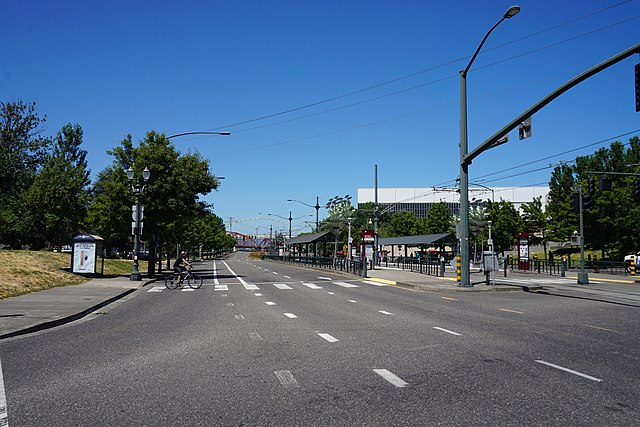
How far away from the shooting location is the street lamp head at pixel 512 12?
1949 cm

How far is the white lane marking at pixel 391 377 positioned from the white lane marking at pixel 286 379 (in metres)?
1.15

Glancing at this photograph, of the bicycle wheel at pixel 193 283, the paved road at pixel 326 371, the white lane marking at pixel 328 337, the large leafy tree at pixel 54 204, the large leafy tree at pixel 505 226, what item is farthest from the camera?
the large leafy tree at pixel 505 226

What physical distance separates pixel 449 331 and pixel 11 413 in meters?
8.43

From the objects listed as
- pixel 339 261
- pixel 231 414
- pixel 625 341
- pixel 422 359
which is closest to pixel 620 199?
pixel 339 261

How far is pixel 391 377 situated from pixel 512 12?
16.6 meters

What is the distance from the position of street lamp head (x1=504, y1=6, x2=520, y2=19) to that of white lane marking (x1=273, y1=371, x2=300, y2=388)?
16.6 metres

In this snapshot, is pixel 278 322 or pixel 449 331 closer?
pixel 449 331

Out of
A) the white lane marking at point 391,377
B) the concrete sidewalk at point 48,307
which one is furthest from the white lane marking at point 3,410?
the concrete sidewalk at point 48,307

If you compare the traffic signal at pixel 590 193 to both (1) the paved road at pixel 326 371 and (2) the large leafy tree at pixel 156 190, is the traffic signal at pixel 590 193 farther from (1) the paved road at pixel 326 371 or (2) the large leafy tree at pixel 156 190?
(2) the large leafy tree at pixel 156 190

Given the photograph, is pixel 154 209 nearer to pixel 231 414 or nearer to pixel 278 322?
pixel 278 322

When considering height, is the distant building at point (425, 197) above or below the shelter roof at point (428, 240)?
above

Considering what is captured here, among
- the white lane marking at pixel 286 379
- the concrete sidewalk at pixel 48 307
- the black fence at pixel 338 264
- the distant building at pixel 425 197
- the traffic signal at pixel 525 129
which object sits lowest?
the white lane marking at pixel 286 379

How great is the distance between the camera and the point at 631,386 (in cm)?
682

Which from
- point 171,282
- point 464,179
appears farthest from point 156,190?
point 464,179
